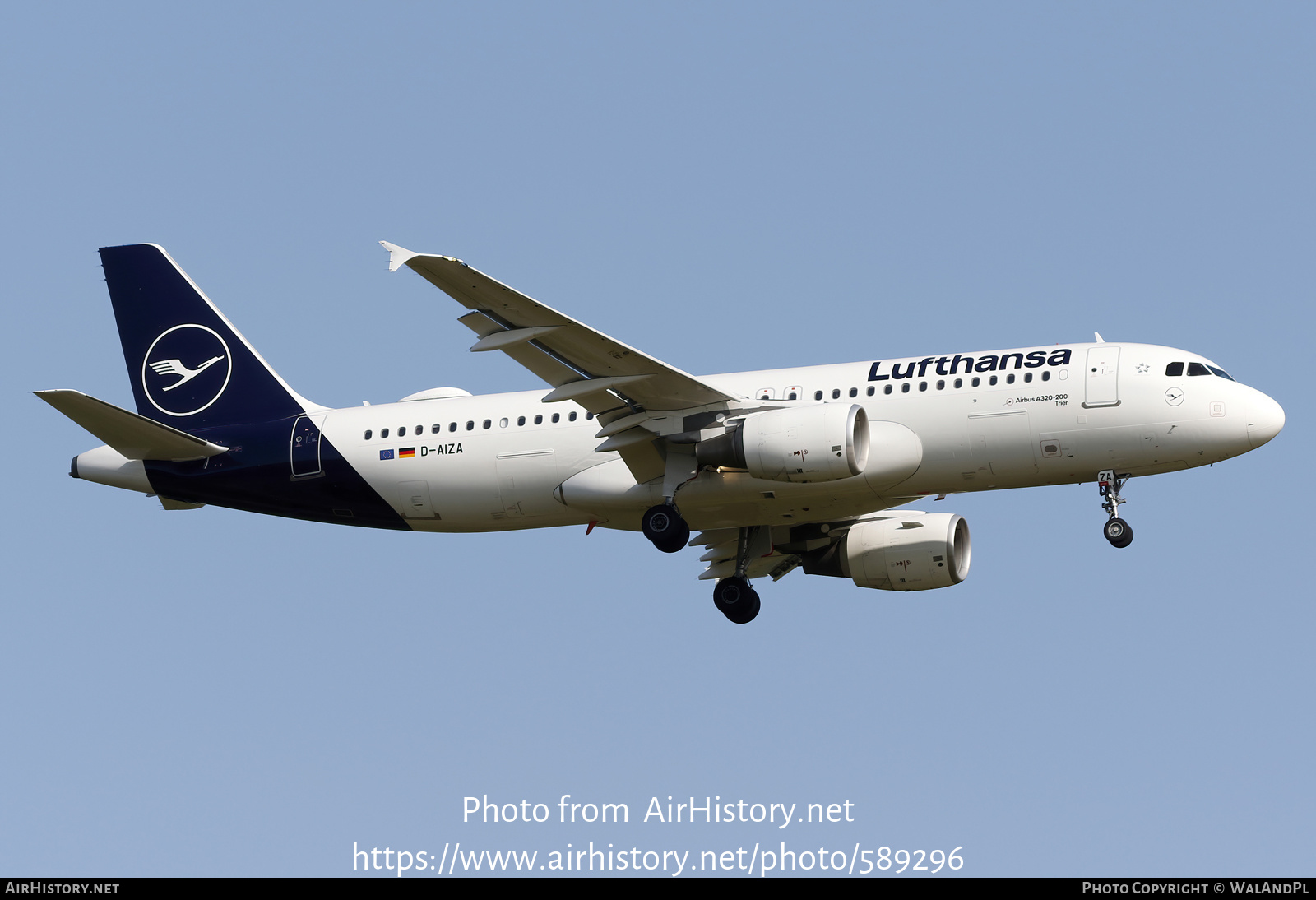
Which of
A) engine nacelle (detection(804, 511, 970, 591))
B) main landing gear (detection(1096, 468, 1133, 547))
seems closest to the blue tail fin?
engine nacelle (detection(804, 511, 970, 591))

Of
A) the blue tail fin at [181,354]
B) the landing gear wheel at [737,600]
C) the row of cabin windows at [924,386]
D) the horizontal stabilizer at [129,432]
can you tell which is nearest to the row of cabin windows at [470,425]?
the blue tail fin at [181,354]

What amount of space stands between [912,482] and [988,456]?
1641mm

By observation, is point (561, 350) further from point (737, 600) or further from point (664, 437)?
point (737, 600)

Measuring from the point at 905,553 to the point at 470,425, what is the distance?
401 inches

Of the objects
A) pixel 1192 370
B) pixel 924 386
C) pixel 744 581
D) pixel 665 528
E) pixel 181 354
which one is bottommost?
pixel 744 581

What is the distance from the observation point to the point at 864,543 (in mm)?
39594

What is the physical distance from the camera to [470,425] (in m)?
37.8

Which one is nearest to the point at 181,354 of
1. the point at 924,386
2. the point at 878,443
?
the point at 878,443

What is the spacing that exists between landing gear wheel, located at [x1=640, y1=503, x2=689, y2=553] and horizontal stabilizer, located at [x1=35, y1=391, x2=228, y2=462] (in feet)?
34.1

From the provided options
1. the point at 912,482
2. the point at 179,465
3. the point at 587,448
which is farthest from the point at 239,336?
the point at 912,482

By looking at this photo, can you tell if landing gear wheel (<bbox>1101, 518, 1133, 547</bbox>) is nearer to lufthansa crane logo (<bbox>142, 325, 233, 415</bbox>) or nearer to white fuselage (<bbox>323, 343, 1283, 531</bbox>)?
white fuselage (<bbox>323, 343, 1283, 531</bbox>)

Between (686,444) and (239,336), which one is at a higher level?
(239,336)

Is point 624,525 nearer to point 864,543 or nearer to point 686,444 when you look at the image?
point 686,444

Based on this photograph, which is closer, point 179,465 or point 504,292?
point 504,292
